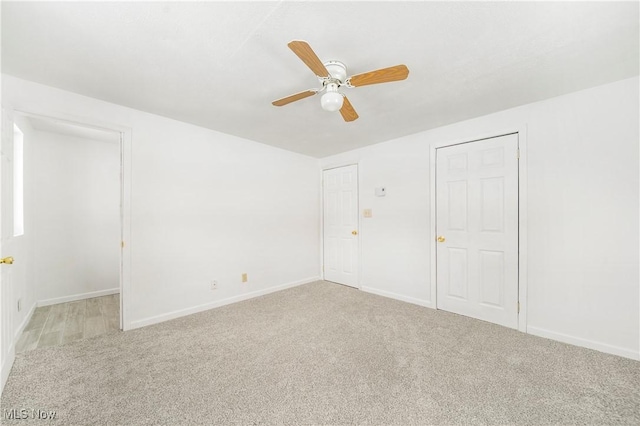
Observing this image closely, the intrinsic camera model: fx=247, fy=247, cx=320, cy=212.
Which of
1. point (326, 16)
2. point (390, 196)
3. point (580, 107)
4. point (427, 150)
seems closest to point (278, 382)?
point (326, 16)

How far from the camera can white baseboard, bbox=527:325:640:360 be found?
2.05 meters

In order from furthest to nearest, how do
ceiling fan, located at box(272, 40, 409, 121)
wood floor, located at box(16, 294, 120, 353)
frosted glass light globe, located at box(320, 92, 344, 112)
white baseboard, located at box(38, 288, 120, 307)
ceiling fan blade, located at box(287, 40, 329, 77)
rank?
1. white baseboard, located at box(38, 288, 120, 307)
2. wood floor, located at box(16, 294, 120, 353)
3. frosted glass light globe, located at box(320, 92, 344, 112)
4. ceiling fan, located at box(272, 40, 409, 121)
5. ceiling fan blade, located at box(287, 40, 329, 77)

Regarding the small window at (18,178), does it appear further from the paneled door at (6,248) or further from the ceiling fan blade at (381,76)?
the ceiling fan blade at (381,76)

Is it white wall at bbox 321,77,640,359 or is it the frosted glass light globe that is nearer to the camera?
the frosted glass light globe

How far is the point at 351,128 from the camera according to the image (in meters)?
3.22

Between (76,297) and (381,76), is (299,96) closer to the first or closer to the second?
(381,76)

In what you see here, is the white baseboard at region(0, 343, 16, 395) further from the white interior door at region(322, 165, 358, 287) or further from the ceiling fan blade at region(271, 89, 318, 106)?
the white interior door at region(322, 165, 358, 287)

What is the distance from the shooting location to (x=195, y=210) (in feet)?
10.3

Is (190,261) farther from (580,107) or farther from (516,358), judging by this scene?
(580,107)

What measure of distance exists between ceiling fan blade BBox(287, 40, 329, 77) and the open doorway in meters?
2.64

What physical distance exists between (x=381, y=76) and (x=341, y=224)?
118 inches

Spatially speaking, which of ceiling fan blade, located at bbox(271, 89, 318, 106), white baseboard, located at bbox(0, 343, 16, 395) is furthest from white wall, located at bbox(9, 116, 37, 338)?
ceiling fan blade, located at bbox(271, 89, 318, 106)

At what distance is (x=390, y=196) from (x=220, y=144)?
253 centimetres

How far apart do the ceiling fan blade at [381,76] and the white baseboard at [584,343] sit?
277cm
